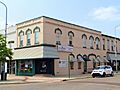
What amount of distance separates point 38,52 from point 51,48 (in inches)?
83.6

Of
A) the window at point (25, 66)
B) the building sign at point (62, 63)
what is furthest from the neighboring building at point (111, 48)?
the window at point (25, 66)

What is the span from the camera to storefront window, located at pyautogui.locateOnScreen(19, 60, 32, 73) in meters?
39.3

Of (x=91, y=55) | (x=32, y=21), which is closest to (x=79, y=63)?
(x=91, y=55)

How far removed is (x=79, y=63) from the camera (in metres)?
43.7

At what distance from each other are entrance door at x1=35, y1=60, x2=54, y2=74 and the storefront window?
1.28 metres

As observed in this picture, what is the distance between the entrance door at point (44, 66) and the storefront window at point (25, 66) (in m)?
1.28

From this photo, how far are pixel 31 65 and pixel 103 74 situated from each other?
10967mm

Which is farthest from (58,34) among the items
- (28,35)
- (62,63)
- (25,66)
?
(25,66)

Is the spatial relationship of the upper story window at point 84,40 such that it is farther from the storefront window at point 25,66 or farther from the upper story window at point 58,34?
the storefront window at point 25,66

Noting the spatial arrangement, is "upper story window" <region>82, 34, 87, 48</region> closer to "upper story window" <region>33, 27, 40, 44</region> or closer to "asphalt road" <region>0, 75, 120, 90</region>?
"upper story window" <region>33, 27, 40, 44</region>

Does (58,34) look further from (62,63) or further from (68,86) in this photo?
(68,86)

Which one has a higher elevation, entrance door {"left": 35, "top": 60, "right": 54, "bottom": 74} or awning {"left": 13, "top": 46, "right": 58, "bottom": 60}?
awning {"left": 13, "top": 46, "right": 58, "bottom": 60}

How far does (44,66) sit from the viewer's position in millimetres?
38219

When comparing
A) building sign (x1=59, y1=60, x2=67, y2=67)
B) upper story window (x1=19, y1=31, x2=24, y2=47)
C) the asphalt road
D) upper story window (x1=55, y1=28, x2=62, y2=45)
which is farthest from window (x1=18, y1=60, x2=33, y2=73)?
the asphalt road
